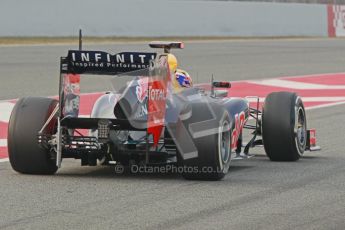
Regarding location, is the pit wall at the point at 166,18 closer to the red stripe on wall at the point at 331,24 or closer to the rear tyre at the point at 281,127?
the red stripe on wall at the point at 331,24

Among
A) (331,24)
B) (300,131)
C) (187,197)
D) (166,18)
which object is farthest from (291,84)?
(331,24)

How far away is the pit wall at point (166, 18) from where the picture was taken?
99.3 ft

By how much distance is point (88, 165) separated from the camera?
8859mm

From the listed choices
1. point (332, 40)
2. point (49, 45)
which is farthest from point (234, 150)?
point (332, 40)

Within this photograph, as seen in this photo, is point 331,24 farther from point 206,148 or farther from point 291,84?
point 206,148

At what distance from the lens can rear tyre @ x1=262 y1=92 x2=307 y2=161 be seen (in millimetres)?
9492

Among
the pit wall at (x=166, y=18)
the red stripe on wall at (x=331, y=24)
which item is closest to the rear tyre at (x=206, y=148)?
the pit wall at (x=166, y=18)

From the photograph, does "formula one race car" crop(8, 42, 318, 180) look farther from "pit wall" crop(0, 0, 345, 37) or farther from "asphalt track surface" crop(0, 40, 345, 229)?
"pit wall" crop(0, 0, 345, 37)

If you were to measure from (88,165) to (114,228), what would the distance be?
2496 mm

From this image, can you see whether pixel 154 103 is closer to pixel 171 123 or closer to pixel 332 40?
pixel 171 123

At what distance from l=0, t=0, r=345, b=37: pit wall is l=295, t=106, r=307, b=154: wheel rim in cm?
2018

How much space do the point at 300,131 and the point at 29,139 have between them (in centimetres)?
287

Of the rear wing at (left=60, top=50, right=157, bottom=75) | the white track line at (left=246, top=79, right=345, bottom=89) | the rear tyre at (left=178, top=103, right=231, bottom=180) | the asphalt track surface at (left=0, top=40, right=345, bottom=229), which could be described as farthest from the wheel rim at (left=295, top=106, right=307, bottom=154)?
the white track line at (left=246, top=79, right=345, bottom=89)

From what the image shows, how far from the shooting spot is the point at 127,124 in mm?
8203
